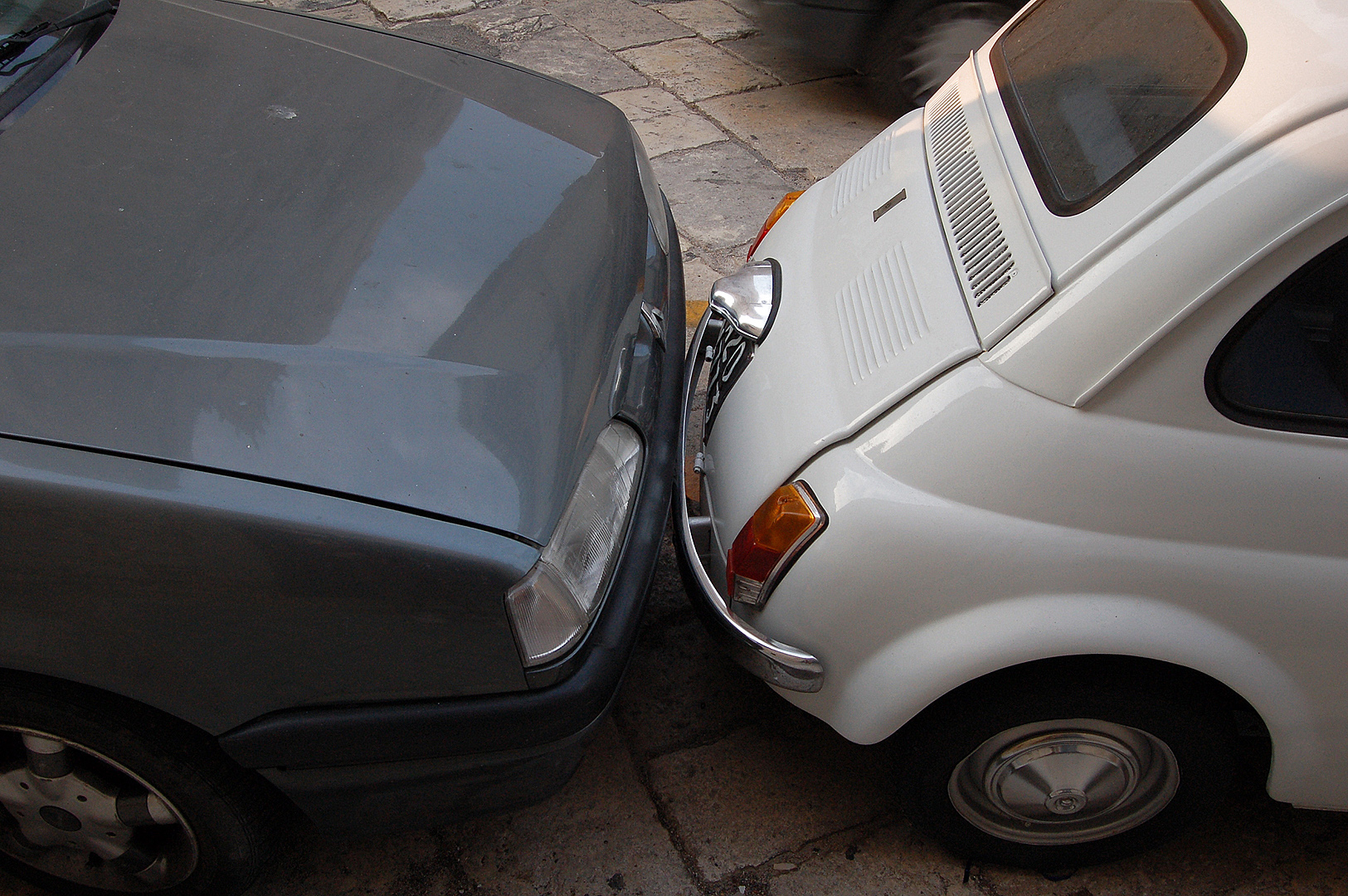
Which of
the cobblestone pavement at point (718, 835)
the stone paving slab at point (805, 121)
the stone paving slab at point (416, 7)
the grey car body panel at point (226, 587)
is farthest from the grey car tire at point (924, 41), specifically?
the grey car body panel at point (226, 587)

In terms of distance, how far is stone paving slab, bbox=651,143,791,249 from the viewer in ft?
14.5

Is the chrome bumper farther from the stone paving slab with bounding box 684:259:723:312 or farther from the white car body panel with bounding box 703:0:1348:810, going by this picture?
the stone paving slab with bounding box 684:259:723:312

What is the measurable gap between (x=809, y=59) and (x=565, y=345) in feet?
15.8

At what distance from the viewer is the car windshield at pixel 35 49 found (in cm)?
206

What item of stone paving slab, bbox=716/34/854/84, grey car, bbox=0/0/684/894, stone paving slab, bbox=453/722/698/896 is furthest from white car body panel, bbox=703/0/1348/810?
stone paving slab, bbox=716/34/854/84

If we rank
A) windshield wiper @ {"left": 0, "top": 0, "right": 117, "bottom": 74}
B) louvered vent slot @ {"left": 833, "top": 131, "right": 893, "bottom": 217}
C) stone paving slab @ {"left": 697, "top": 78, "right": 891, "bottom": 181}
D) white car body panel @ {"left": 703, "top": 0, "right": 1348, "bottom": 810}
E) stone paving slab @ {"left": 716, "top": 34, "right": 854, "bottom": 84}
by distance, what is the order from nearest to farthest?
white car body panel @ {"left": 703, "top": 0, "right": 1348, "bottom": 810}, windshield wiper @ {"left": 0, "top": 0, "right": 117, "bottom": 74}, louvered vent slot @ {"left": 833, "top": 131, "right": 893, "bottom": 217}, stone paving slab @ {"left": 697, "top": 78, "right": 891, "bottom": 181}, stone paving slab @ {"left": 716, "top": 34, "right": 854, "bottom": 84}

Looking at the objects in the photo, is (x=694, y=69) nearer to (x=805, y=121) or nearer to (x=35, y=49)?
(x=805, y=121)

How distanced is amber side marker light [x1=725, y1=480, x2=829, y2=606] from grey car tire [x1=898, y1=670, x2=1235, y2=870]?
413 millimetres

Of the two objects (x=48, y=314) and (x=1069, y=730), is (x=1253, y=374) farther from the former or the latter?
(x=48, y=314)

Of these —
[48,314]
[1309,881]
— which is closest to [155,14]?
[48,314]

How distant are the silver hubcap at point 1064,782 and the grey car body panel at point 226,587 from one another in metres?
1.00

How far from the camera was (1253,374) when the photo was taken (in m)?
1.60

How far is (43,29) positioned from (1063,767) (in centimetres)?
271

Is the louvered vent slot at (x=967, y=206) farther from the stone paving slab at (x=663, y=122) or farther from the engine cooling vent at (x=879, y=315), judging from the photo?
the stone paving slab at (x=663, y=122)
